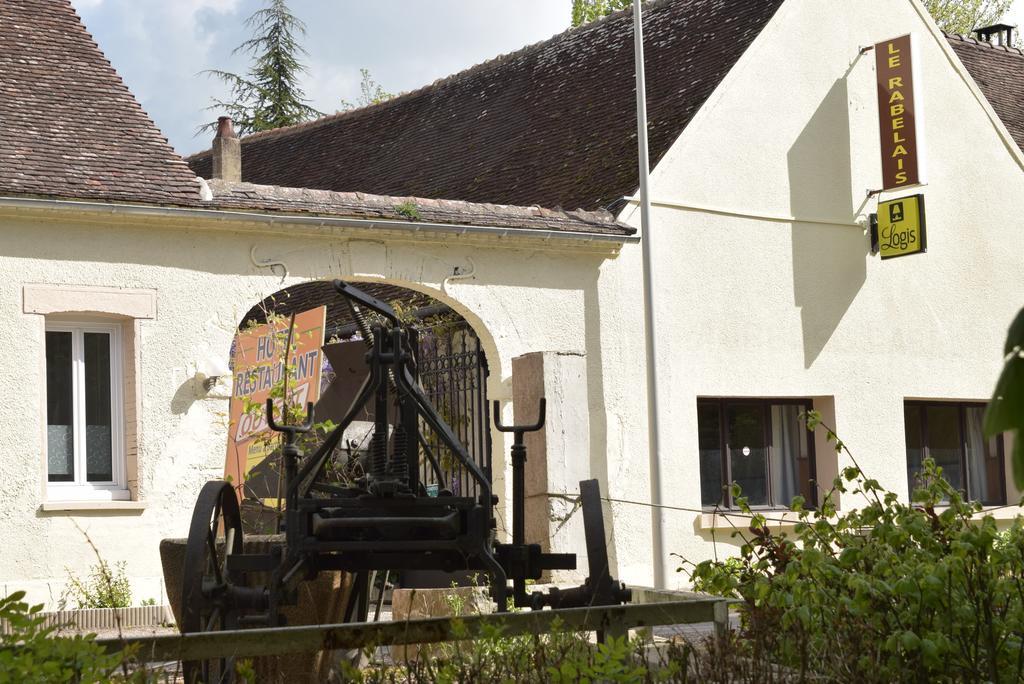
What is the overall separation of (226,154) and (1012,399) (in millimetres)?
17702

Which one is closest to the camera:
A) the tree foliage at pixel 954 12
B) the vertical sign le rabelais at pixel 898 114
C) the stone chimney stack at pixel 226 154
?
the vertical sign le rabelais at pixel 898 114

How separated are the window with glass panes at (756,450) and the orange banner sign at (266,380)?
4.81 metres

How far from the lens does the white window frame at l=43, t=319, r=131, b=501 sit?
39.1 feet

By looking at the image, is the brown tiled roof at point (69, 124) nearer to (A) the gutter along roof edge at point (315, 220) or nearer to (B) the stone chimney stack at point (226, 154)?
(A) the gutter along roof edge at point (315, 220)

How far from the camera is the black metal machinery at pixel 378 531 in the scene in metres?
5.25

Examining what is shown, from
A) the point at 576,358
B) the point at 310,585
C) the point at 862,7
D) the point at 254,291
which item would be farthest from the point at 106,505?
the point at 862,7

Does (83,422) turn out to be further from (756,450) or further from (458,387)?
(756,450)

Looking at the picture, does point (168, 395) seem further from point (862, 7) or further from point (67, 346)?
point (862, 7)

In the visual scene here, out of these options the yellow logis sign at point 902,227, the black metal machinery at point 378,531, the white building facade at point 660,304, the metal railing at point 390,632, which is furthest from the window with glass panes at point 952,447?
the metal railing at point 390,632

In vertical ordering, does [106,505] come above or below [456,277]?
below

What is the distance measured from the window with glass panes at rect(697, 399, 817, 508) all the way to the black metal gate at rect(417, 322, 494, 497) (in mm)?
2347

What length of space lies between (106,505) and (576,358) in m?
4.42

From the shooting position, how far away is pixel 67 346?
39.8ft

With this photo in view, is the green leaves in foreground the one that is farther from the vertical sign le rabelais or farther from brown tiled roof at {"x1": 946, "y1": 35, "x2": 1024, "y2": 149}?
brown tiled roof at {"x1": 946, "y1": 35, "x2": 1024, "y2": 149}
